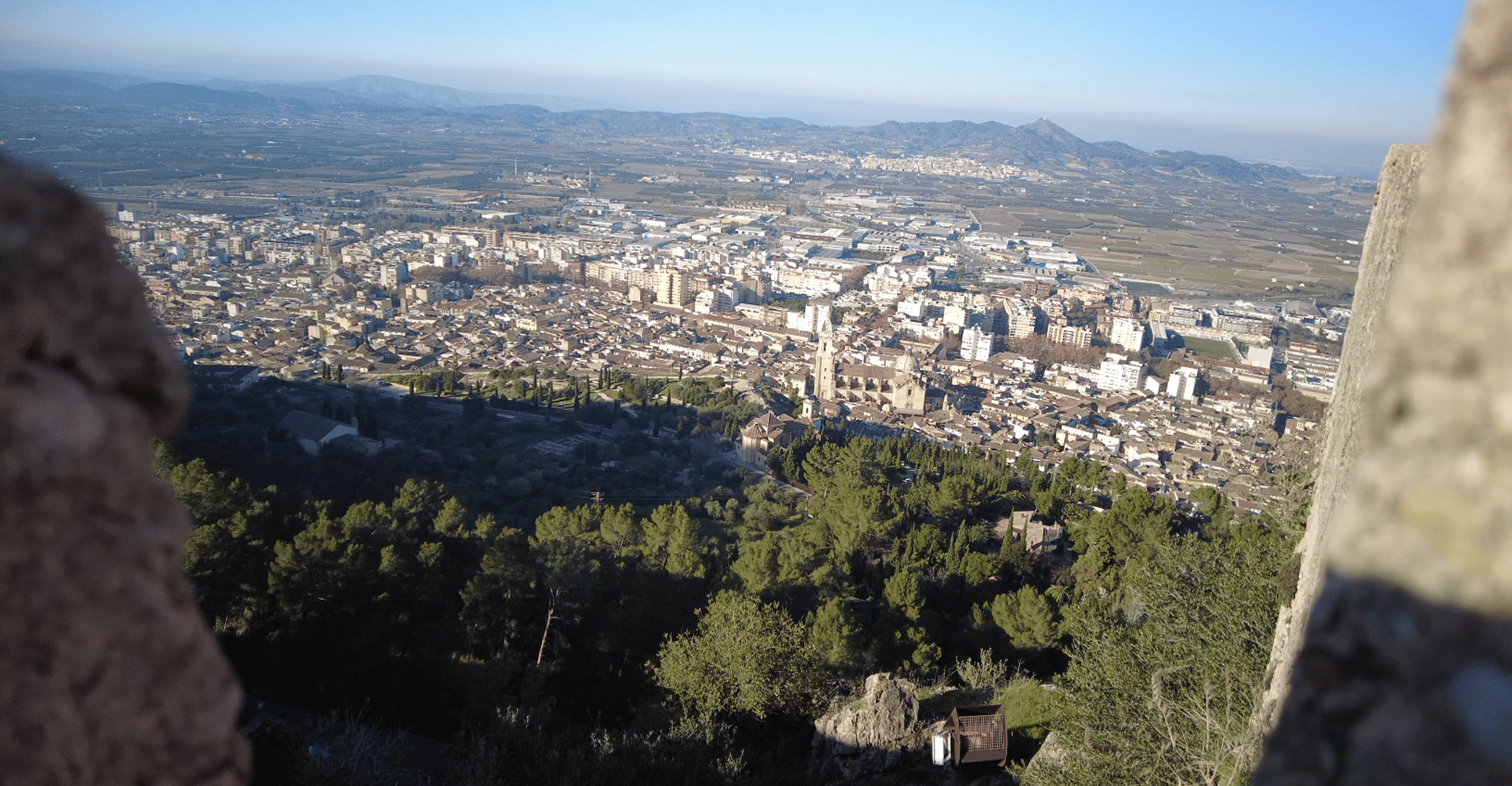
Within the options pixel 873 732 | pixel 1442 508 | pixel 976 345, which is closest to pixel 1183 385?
pixel 976 345

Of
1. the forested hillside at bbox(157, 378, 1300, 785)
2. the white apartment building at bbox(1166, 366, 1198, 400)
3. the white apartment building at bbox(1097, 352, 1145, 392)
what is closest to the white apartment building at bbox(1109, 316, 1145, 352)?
the white apartment building at bbox(1097, 352, 1145, 392)

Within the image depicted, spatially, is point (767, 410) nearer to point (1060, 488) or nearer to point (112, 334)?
point (1060, 488)

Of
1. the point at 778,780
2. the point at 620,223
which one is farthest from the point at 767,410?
the point at 620,223

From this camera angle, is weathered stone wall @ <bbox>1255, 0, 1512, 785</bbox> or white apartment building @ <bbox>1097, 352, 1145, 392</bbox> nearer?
weathered stone wall @ <bbox>1255, 0, 1512, 785</bbox>

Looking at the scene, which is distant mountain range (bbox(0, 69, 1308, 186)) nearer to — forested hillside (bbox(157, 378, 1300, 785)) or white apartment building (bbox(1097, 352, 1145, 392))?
white apartment building (bbox(1097, 352, 1145, 392))

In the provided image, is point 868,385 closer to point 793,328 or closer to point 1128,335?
point 793,328

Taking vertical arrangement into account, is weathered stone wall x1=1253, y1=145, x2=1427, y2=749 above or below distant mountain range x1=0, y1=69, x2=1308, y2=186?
below
